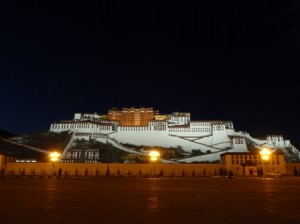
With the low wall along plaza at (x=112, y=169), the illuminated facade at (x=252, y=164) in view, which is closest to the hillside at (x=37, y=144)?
the low wall along plaza at (x=112, y=169)

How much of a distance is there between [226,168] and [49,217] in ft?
145

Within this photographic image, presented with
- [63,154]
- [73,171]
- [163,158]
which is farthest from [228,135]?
[73,171]

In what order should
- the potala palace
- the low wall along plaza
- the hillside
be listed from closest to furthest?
the low wall along plaza → the hillside → the potala palace

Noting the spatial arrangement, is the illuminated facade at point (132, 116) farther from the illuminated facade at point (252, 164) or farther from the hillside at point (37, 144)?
the illuminated facade at point (252, 164)

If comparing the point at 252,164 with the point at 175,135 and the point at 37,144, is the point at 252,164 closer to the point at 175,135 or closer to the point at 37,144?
the point at 175,135

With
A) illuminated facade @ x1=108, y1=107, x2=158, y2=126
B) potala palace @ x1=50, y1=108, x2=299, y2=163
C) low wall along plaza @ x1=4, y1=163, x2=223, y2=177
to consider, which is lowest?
low wall along plaza @ x1=4, y1=163, x2=223, y2=177

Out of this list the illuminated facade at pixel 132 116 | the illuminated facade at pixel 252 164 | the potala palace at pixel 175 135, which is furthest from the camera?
the illuminated facade at pixel 132 116

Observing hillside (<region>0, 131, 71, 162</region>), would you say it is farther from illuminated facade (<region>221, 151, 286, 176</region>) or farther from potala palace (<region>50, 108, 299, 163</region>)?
illuminated facade (<region>221, 151, 286, 176</region>)

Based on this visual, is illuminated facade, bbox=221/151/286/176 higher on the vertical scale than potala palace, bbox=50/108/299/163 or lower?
lower

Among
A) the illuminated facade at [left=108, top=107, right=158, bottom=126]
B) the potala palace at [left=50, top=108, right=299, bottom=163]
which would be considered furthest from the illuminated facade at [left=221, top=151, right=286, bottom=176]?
the illuminated facade at [left=108, top=107, right=158, bottom=126]

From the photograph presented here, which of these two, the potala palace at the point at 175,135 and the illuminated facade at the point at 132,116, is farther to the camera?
the illuminated facade at the point at 132,116

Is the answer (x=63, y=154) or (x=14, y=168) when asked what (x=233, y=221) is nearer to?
(x=14, y=168)

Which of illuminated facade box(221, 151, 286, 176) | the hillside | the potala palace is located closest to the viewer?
illuminated facade box(221, 151, 286, 176)

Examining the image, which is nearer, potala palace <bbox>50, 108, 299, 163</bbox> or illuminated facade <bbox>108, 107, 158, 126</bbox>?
potala palace <bbox>50, 108, 299, 163</bbox>
